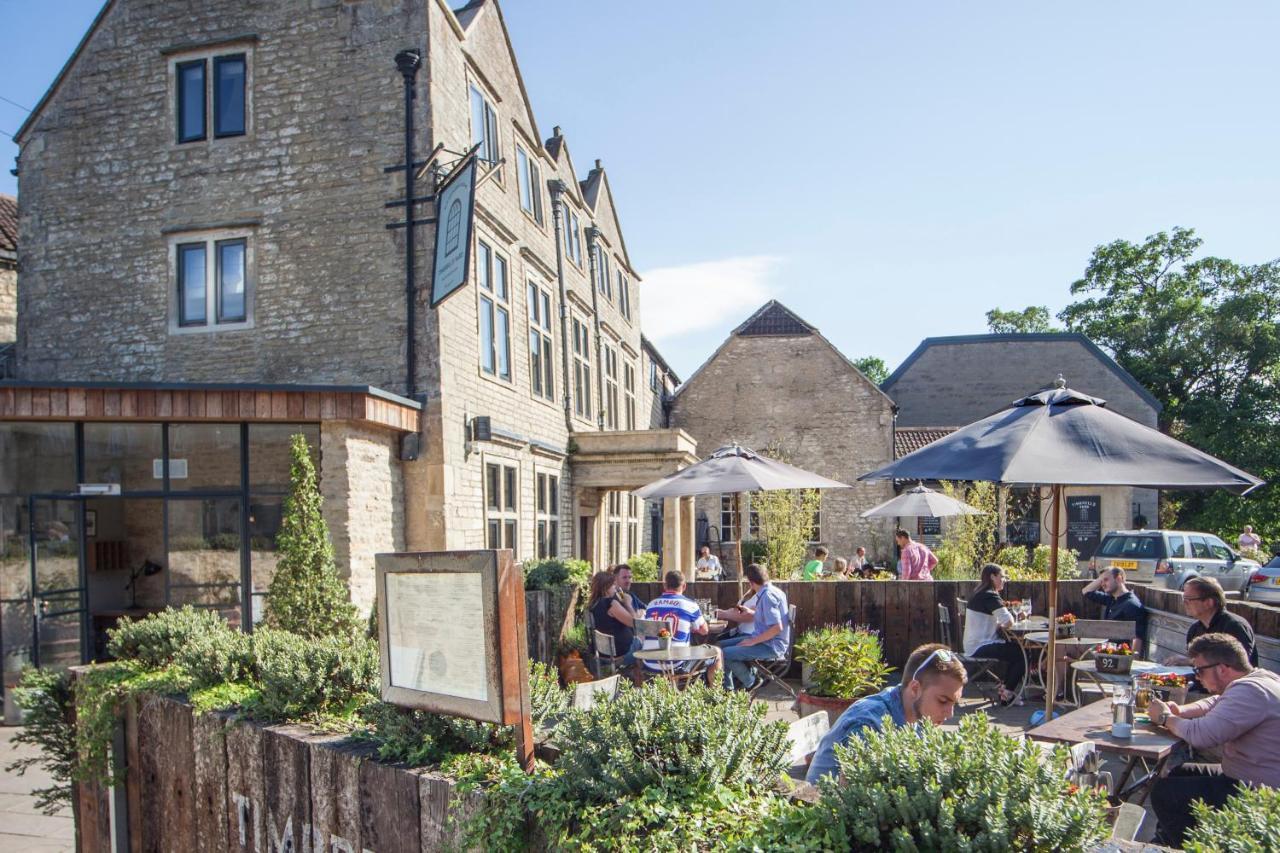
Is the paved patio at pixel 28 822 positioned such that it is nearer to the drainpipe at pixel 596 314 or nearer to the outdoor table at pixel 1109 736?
the outdoor table at pixel 1109 736

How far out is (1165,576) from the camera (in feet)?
69.0

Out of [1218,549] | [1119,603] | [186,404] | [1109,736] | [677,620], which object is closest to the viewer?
[1109,736]

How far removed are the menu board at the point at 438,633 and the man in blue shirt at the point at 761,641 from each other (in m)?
5.32

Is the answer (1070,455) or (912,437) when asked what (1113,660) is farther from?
(912,437)

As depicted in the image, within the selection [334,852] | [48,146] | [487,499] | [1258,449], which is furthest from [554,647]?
[1258,449]

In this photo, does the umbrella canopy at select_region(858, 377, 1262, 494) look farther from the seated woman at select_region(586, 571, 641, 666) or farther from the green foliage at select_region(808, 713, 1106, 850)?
the seated woman at select_region(586, 571, 641, 666)

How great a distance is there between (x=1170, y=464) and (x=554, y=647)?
7401 millimetres

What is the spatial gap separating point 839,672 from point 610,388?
1633cm

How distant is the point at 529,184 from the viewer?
57.0 feet

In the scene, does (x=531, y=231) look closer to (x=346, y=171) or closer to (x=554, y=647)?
(x=346, y=171)

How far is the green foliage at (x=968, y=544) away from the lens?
17.0m

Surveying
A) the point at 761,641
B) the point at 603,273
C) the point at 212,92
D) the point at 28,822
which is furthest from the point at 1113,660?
the point at 603,273

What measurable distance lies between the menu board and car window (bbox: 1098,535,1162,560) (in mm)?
21603

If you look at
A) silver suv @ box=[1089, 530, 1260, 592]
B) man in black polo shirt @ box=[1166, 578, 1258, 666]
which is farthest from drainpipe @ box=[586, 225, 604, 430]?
man in black polo shirt @ box=[1166, 578, 1258, 666]
